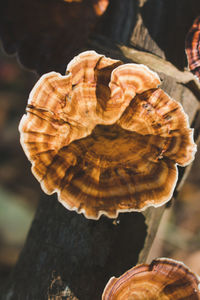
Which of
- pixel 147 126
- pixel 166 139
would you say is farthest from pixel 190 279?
pixel 147 126

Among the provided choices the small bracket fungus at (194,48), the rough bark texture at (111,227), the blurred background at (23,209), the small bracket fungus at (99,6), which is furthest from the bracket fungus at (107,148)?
the blurred background at (23,209)

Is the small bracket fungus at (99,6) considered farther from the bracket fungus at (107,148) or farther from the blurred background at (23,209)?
the blurred background at (23,209)

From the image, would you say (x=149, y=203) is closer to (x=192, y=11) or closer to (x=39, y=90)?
(x=39, y=90)

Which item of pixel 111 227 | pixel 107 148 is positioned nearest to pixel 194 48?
pixel 107 148

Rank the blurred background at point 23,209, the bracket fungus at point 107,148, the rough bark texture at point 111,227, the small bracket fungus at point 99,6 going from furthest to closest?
the blurred background at point 23,209
the small bracket fungus at point 99,6
the rough bark texture at point 111,227
the bracket fungus at point 107,148

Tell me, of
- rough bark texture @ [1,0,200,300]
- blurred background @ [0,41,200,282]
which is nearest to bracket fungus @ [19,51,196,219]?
rough bark texture @ [1,0,200,300]
